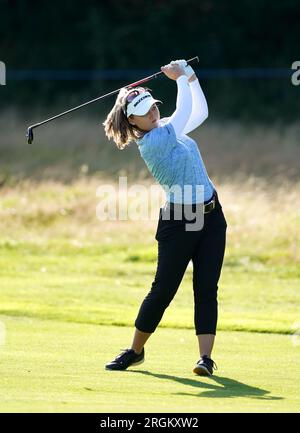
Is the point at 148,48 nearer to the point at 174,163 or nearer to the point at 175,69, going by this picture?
the point at 175,69

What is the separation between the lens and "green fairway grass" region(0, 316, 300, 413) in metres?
6.18

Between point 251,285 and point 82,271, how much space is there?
7.12 feet

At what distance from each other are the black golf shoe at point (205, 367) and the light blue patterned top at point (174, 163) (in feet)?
3.10

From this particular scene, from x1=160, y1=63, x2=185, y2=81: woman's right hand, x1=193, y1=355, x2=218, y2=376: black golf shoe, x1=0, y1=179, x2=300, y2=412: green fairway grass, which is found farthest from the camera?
x1=160, y1=63, x2=185, y2=81: woman's right hand

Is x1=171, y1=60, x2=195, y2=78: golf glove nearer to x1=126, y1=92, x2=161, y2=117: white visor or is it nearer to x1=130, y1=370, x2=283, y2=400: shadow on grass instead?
x1=126, y1=92, x2=161, y2=117: white visor

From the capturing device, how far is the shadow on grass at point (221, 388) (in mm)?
6582

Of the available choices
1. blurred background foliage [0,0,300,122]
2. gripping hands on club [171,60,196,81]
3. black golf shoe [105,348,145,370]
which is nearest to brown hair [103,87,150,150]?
gripping hands on club [171,60,196,81]

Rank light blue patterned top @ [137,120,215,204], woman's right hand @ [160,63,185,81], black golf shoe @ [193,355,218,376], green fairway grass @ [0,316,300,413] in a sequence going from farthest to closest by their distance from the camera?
woman's right hand @ [160,63,185,81] < black golf shoe @ [193,355,218,376] < light blue patterned top @ [137,120,215,204] < green fairway grass @ [0,316,300,413]

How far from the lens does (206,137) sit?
24766 millimetres

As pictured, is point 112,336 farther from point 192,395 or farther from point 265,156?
point 265,156

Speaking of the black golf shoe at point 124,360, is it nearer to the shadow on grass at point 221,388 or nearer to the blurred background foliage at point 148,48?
the shadow on grass at point 221,388

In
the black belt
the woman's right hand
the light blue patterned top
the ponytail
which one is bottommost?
A: the black belt

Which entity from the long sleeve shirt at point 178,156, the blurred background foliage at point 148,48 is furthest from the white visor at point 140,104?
the blurred background foliage at point 148,48
